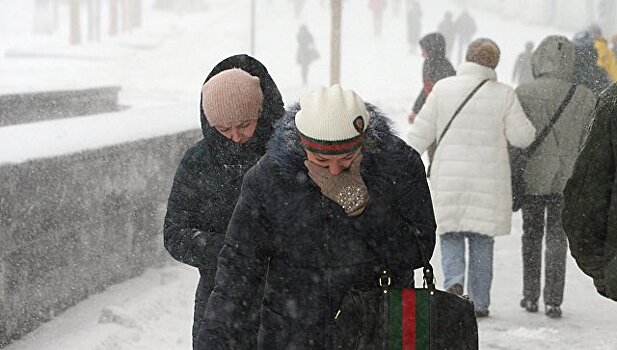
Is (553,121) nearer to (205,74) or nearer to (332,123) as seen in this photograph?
(332,123)

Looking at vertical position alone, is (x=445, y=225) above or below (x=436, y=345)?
below

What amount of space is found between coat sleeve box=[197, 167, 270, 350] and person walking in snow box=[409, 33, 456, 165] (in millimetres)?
5311

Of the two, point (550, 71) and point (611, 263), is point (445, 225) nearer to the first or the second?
point (550, 71)

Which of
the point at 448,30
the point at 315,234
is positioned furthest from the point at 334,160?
the point at 448,30

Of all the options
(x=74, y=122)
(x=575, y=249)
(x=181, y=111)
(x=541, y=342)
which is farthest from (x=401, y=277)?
(x=181, y=111)

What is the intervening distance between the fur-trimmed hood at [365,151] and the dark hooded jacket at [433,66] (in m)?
5.29

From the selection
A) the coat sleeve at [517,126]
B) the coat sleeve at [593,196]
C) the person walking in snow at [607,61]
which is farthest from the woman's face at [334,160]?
the person walking in snow at [607,61]

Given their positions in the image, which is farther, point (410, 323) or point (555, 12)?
point (555, 12)

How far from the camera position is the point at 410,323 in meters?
3.07

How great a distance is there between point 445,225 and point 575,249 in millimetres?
3680

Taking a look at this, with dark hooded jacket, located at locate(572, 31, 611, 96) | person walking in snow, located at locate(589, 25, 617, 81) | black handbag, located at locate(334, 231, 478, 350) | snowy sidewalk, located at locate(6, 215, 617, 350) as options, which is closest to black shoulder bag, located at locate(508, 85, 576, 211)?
dark hooded jacket, located at locate(572, 31, 611, 96)

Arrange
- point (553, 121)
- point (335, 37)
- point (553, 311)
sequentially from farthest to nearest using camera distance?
1. point (335, 37)
2. point (553, 311)
3. point (553, 121)

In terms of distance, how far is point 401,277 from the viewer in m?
3.25

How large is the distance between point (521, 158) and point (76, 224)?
102 inches
